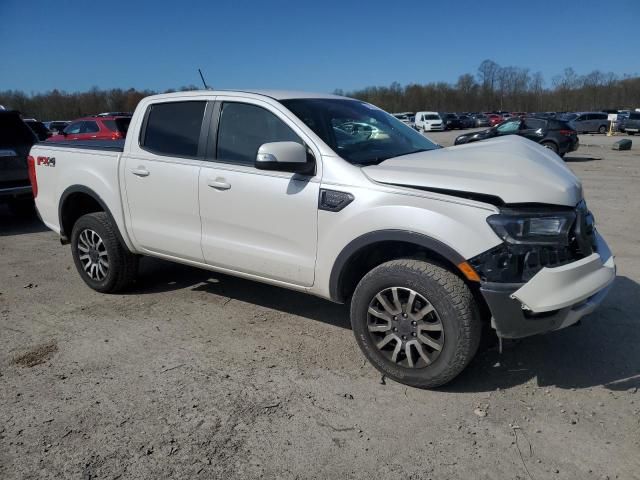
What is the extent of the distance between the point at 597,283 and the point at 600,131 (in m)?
41.9

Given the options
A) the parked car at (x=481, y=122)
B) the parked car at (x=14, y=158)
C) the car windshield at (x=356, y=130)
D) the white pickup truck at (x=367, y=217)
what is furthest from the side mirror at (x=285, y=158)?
the parked car at (x=481, y=122)

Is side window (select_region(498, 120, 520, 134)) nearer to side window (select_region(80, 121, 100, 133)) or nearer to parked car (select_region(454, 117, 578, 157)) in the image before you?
parked car (select_region(454, 117, 578, 157))

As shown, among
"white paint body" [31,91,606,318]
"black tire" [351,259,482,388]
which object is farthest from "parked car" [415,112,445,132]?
"black tire" [351,259,482,388]

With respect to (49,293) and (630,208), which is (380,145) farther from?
(630,208)

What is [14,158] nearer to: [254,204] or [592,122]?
[254,204]

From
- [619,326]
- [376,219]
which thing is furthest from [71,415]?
[619,326]

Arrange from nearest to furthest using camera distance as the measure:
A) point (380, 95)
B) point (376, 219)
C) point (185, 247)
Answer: point (376, 219)
point (185, 247)
point (380, 95)

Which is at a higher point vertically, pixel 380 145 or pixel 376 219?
pixel 380 145

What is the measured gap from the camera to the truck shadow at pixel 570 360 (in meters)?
3.35

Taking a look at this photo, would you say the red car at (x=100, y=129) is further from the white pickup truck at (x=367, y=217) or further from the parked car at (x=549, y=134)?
the white pickup truck at (x=367, y=217)

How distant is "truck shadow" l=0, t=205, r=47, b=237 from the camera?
332 inches

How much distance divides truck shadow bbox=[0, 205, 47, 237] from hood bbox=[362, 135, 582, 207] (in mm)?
7165

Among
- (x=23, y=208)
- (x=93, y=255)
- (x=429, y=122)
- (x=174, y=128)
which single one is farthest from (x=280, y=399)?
(x=429, y=122)

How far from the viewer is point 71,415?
3.08 meters
